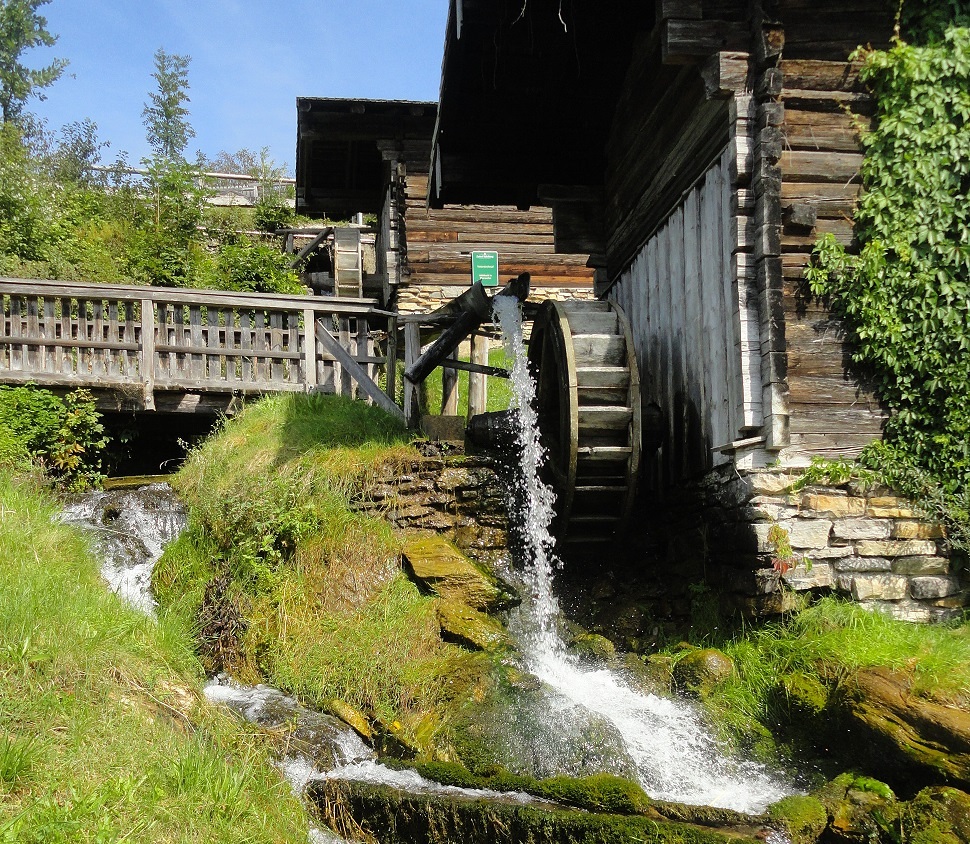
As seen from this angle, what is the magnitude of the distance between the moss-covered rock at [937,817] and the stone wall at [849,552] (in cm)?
165

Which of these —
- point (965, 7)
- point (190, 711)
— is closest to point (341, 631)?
point (190, 711)

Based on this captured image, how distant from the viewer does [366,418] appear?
8.34 meters

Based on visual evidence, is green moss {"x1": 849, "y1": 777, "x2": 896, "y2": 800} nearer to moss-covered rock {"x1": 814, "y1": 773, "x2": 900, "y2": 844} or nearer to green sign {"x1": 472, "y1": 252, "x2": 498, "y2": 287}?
moss-covered rock {"x1": 814, "y1": 773, "x2": 900, "y2": 844}

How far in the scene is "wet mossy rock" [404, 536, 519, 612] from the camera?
6074 millimetres

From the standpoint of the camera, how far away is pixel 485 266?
13.1 m

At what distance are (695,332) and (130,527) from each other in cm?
488

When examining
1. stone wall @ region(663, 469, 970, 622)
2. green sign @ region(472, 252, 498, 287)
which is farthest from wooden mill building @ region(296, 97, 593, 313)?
stone wall @ region(663, 469, 970, 622)

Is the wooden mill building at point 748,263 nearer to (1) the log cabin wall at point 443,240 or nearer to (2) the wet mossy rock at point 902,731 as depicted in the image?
(2) the wet mossy rock at point 902,731

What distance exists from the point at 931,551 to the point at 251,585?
4331 millimetres

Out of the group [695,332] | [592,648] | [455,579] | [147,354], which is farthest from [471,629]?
[147,354]

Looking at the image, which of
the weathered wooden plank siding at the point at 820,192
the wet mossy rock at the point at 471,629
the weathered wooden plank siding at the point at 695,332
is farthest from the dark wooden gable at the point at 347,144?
the wet mossy rock at the point at 471,629

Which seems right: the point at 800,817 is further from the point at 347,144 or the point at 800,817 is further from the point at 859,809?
the point at 347,144

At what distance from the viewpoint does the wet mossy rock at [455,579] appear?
607 cm

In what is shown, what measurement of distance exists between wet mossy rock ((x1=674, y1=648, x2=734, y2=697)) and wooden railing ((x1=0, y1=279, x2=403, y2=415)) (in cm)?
472
